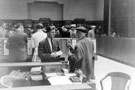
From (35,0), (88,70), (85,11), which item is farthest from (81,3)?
(88,70)

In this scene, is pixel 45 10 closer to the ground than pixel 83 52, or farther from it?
farther from it

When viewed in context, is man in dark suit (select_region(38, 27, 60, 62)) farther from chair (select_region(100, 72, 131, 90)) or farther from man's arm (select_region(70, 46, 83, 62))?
chair (select_region(100, 72, 131, 90))

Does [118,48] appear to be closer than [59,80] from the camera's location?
No

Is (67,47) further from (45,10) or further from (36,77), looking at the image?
(45,10)

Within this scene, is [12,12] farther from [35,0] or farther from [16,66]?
[16,66]

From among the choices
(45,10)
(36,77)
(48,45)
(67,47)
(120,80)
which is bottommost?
(120,80)

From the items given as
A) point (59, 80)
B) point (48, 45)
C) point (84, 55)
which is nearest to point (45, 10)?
point (48, 45)

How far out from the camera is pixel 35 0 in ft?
49.8

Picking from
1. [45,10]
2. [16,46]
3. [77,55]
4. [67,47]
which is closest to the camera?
[77,55]

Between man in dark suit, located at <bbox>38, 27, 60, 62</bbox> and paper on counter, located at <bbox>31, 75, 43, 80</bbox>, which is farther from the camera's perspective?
man in dark suit, located at <bbox>38, 27, 60, 62</bbox>

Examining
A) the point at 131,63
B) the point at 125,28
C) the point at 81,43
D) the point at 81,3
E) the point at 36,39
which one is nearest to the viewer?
the point at 81,43

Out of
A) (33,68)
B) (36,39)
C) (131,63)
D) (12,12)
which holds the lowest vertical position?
(131,63)

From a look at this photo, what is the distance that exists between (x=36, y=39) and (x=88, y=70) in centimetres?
196

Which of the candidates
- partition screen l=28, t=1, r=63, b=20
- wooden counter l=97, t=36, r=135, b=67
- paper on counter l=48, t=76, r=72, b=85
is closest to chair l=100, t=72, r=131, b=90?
paper on counter l=48, t=76, r=72, b=85
